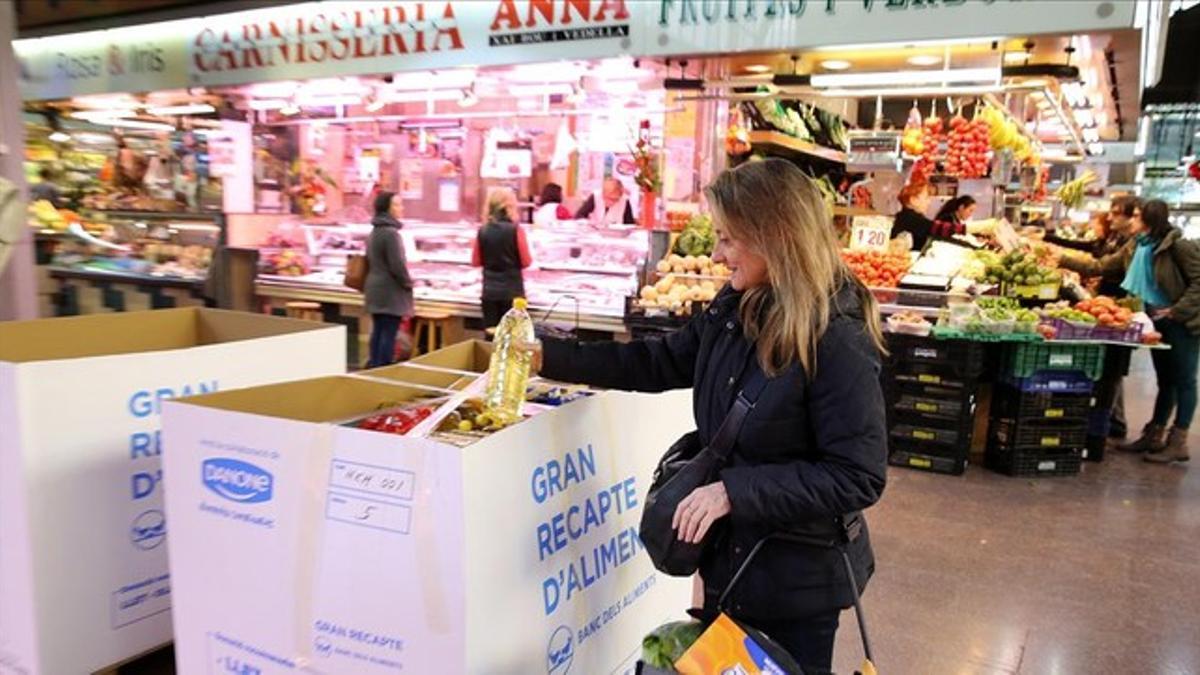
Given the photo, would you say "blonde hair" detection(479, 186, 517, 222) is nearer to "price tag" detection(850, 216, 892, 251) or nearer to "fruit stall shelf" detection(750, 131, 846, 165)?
"fruit stall shelf" detection(750, 131, 846, 165)

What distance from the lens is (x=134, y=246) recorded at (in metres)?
8.26

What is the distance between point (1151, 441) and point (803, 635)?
5.63 meters

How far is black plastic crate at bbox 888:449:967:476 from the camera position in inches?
207

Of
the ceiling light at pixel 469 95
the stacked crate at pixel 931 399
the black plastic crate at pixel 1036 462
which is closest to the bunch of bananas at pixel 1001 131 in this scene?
the stacked crate at pixel 931 399

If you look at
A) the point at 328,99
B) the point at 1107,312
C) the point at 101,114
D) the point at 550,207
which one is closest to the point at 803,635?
the point at 1107,312

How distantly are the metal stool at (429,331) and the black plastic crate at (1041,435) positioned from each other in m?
4.47

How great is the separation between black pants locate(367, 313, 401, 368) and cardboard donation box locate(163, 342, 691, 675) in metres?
4.95

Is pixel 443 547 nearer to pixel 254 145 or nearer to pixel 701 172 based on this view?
pixel 701 172

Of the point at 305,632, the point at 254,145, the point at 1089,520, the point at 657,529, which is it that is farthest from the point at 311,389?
the point at 254,145

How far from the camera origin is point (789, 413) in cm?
158

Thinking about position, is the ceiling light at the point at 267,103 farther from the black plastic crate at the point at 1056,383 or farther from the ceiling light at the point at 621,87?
the black plastic crate at the point at 1056,383

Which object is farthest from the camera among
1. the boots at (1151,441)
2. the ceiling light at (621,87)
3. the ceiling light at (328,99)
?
the ceiling light at (328,99)

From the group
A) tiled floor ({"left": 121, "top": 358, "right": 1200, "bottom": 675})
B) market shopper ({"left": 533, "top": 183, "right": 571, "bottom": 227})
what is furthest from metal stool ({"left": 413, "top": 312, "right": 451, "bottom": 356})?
tiled floor ({"left": 121, "top": 358, "right": 1200, "bottom": 675})

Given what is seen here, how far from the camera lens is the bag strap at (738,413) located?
1.61 metres
